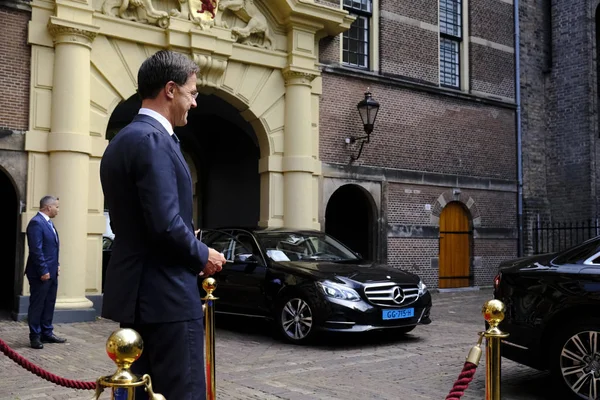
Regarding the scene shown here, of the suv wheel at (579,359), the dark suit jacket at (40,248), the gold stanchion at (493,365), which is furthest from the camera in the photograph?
the dark suit jacket at (40,248)

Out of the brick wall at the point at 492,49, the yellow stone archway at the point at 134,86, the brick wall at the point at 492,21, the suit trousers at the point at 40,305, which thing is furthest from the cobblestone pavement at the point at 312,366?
the brick wall at the point at 492,21

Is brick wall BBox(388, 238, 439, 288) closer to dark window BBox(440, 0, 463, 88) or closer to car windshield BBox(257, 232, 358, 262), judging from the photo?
dark window BBox(440, 0, 463, 88)

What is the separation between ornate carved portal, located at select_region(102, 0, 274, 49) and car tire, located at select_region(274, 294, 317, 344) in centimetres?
637

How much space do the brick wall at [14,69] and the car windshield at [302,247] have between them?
469 centimetres

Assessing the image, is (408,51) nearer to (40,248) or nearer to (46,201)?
(46,201)

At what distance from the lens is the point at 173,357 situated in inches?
104

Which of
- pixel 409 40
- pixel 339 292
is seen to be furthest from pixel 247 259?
pixel 409 40

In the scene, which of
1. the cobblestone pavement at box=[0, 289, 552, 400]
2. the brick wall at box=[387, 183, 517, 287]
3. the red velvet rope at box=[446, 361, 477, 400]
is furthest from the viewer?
the brick wall at box=[387, 183, 517, 287]

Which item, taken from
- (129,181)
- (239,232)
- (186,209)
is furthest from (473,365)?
(239,232)

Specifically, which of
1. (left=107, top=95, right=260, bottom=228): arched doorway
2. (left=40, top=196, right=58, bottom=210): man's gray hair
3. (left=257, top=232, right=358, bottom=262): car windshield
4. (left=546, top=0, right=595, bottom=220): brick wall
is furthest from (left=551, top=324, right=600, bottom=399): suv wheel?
(left=546, top=0, right=595, bottom=220): brick wall

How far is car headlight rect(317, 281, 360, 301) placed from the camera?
27.0 feet

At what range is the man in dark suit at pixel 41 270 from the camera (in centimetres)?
804

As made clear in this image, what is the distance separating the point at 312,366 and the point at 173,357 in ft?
15.3

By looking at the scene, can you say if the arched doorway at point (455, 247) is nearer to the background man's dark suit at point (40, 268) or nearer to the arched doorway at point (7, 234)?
the background man's dark suit at point (40, 268)
